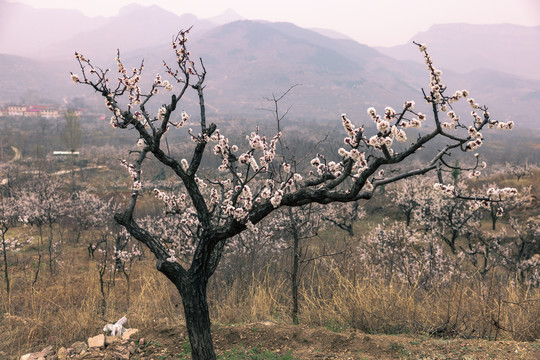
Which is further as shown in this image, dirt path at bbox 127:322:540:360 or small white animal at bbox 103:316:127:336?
small white animal at bbox 103:316:127:336

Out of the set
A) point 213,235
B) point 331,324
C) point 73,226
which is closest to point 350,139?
point 213,235

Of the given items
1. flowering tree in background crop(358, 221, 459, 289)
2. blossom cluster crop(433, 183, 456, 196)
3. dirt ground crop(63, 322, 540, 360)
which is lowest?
flowering tree in background crop(358, 221, 459, 289)

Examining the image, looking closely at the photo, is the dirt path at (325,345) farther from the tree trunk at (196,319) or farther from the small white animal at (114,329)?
the tree trunk at (196,319)

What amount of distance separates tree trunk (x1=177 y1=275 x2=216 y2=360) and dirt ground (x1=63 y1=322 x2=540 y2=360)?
0.81m

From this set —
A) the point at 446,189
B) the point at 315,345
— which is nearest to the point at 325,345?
the point at 315,345

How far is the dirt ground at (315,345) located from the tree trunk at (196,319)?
81cm

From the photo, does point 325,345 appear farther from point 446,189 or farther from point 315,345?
point 446,189

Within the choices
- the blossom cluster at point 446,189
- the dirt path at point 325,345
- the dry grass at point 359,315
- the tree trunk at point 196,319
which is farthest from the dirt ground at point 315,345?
the blossom cluster at point 446,189

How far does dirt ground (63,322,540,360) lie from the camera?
5670 millimetres

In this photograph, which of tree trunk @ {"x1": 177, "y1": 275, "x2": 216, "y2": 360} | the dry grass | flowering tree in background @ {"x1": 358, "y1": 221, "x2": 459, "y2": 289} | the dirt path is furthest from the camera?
flowering tree in background @ {"x1": 358, "y1": 221, "x2": 459, "y2": 289}

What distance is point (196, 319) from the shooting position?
538 centimetres

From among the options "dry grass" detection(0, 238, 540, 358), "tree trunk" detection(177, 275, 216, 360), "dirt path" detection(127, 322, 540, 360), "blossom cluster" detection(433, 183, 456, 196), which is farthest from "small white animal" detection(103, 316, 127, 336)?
"blossom cluster" detection(433, 183, 456, 196)

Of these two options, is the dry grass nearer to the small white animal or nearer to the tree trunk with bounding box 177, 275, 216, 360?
the small white animal

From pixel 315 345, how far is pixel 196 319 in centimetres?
223
